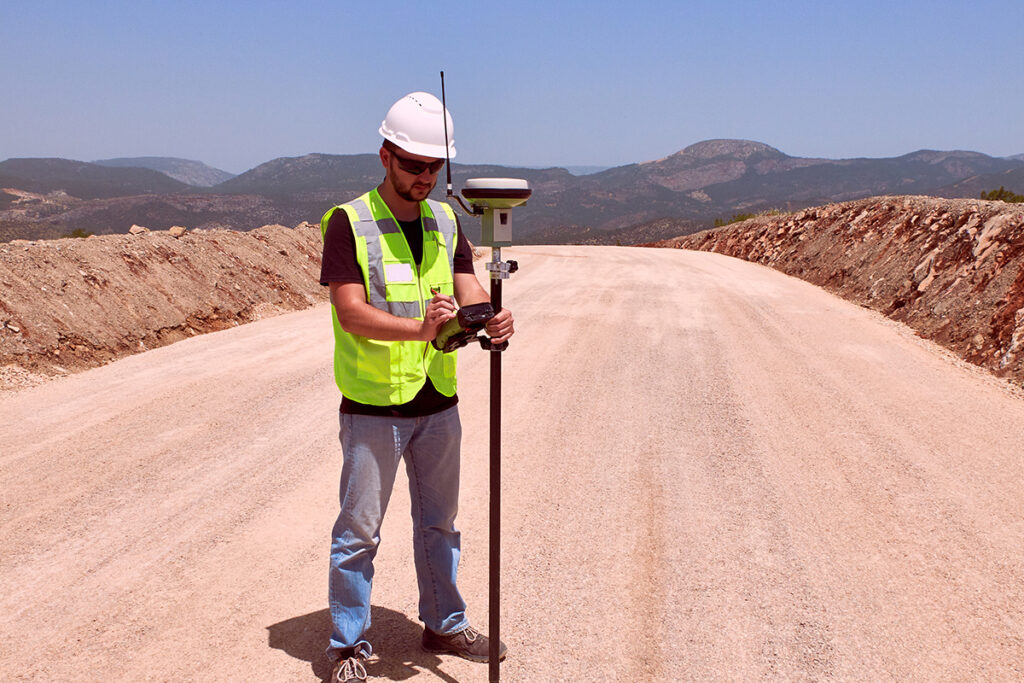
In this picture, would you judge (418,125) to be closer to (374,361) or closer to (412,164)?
(412,164)

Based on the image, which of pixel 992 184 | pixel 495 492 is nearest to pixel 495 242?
pixel 495 492

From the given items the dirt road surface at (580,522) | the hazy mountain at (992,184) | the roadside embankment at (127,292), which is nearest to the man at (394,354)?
the dirt road surface at (580,522)

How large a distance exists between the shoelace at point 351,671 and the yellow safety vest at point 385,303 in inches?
43.1

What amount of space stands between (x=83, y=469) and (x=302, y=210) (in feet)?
427

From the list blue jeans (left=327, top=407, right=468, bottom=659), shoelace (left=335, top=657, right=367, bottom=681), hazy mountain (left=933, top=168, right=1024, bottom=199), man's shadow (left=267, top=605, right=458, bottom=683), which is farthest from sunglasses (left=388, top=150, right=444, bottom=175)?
hazy mountain (left=933, top=168, right=1024, bottom=199)

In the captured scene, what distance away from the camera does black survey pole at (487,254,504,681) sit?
9.41 feet

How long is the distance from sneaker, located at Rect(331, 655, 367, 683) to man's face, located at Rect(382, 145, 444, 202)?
1.94 m

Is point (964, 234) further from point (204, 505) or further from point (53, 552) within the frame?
point (53, 552)

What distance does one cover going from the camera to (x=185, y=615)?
12.0ft

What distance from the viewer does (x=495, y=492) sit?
3.01m

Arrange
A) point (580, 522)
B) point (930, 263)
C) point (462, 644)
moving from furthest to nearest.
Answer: point (930, 263) → point (580, 522) → point (462, 644)

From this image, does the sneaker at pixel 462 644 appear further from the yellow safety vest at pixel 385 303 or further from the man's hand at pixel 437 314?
the man's hand at pixel 437 314

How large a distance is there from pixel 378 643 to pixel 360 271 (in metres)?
1.81

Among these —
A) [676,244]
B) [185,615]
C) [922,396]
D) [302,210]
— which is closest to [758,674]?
[185,615]
